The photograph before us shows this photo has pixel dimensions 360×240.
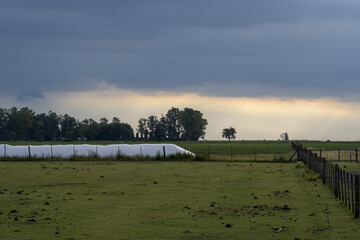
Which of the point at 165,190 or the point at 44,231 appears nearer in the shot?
the point at 44,231

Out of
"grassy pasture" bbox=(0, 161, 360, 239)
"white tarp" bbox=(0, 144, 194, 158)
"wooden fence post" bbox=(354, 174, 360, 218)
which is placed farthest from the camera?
"white tarp" bbox=(0, 144, 194, 158)

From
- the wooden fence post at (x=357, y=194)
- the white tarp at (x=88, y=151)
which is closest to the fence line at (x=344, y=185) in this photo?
the wooden fence post at (x=357, y=194)

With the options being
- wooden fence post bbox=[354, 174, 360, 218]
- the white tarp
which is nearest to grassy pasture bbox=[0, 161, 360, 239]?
Answer: wooden fence post bbox=[354, 174, 360, 218]

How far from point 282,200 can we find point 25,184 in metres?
15.9

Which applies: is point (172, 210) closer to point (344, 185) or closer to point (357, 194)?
point (344, 185)

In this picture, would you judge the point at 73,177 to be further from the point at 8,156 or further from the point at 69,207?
the point at 8,156

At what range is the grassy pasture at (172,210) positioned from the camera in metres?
16.5

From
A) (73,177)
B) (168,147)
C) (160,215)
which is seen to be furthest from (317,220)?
(168,147)

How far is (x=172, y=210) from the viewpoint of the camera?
2155 centimetres

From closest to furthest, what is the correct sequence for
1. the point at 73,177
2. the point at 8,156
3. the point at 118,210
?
the point at 118,210
the point at 73,177
the point at 8,156

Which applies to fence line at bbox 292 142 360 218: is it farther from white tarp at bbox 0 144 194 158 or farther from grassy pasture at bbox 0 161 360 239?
white tarp at bbox 0 144 194 158

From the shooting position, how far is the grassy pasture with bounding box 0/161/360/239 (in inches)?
651

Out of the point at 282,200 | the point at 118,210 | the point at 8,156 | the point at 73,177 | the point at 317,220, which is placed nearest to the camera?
the point at 317,220

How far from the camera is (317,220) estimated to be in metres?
18.2
